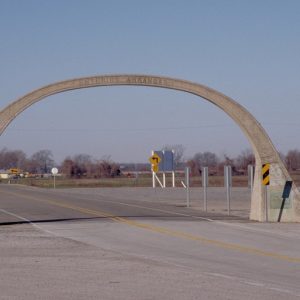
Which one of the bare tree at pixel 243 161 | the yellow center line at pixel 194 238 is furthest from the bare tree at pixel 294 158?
the yellow center line at pixel 194 238

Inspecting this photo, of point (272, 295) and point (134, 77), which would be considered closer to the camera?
point (272, 295)

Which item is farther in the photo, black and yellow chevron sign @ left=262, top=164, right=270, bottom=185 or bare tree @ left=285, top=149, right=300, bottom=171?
bare tree @ left=285, top=149, right=300, bottom=171

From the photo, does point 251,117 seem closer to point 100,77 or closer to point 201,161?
point 100,77

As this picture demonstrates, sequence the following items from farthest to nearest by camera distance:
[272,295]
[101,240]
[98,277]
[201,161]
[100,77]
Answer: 1. [201,161]
2. [100,77]
3. [101,240]
4. [98,277]
5. [272,295]

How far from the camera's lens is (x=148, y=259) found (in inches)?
598

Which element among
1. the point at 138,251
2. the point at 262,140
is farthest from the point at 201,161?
the point at 138,251

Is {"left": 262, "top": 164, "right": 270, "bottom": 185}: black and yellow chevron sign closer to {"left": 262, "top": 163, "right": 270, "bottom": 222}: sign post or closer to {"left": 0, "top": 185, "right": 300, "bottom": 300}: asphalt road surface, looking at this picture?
{"left": 262, "top": 163, "right": 270, "bottom": 222}: sign post

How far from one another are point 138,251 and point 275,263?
11.7 ft

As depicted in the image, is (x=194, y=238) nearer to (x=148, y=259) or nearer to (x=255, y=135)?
(x=148, y=259)

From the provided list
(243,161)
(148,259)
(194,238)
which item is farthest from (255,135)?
(243,161)

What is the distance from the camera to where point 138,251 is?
55.1ft

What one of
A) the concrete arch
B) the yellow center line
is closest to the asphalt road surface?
the yellow center line

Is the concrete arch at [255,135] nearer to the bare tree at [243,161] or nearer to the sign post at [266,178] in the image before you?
the sign post at [266,178]

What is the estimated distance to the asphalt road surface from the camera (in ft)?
36.6
